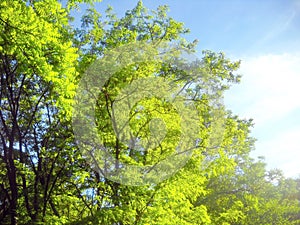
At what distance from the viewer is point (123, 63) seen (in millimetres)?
13281

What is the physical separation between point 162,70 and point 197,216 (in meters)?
6.57

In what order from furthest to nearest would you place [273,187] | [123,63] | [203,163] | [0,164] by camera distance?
[273,187] → [0,164] → [203,163] → [123,63]

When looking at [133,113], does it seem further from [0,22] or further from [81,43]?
[0,22]

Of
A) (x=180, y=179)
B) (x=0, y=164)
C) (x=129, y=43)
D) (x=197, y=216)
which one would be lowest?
(x=197, y=216)

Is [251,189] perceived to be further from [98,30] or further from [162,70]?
[98,30]

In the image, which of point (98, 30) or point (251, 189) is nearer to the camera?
point (98, 30)

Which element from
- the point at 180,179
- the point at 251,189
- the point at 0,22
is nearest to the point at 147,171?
the point at 180,179

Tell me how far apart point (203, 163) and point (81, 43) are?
26.2ft

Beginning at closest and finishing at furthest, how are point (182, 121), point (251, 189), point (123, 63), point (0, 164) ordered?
point (123, 63), point (182, 121), point (0, 164), point (251, 189)

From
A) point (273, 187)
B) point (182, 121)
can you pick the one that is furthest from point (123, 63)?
point (273, 187)

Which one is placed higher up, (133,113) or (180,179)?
(133,113)

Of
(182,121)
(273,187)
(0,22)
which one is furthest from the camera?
(273,187)

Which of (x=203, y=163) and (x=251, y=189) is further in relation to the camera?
(x=251, y=189)

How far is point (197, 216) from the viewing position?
540 inches
